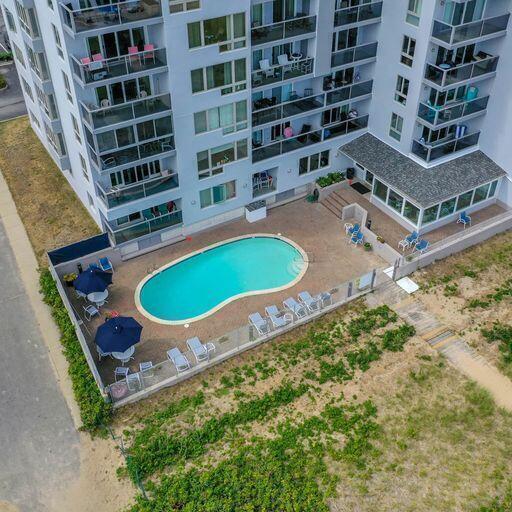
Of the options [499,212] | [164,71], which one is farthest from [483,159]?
[164,71]

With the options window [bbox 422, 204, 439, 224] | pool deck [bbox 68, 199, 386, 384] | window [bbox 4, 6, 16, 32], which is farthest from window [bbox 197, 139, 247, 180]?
window [bbox 4, 6, 16, 32]

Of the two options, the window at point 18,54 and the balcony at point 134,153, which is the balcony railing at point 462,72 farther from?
the window at point 18,54

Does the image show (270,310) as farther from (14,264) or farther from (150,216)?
(14,264)

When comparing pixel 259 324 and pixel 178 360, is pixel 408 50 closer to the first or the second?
pixel 259 324

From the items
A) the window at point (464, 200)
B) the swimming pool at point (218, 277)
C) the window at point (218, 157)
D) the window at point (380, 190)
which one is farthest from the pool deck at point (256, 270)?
the window at point (464, 200)

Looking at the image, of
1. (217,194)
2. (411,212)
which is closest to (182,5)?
(217,194)
